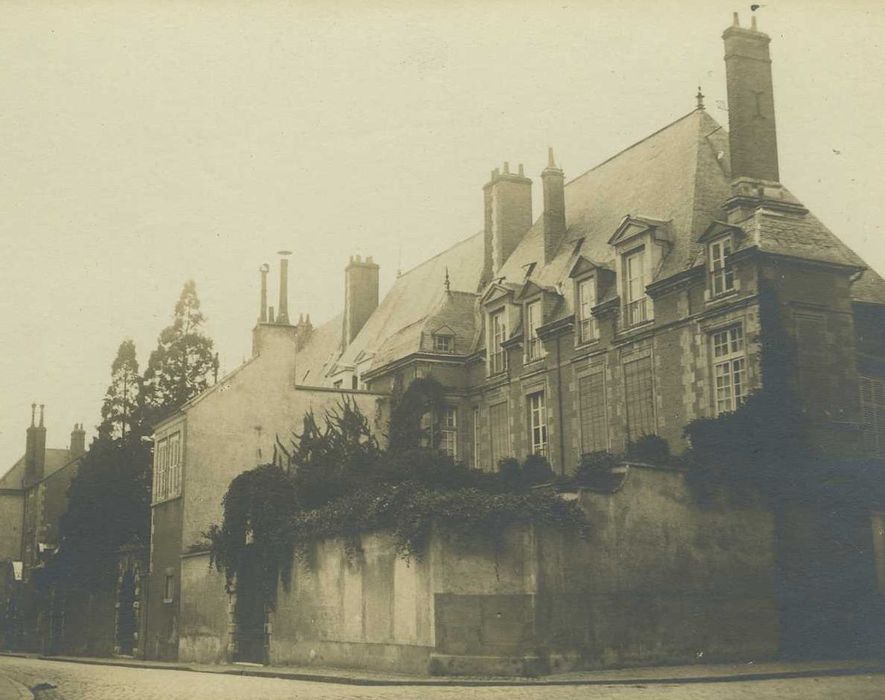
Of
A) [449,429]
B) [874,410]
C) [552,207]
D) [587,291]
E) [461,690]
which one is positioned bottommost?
[461,690]

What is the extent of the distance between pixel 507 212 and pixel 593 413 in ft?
34.5

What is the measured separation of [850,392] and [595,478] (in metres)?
6.22

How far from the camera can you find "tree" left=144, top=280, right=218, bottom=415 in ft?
143

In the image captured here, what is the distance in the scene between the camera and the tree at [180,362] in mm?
43656

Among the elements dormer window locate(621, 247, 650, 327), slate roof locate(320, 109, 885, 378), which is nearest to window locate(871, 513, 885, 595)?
slate roof locate(320, 109, 885, 378)

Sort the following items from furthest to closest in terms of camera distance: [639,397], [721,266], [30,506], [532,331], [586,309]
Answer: [30,506]
[532,331]
[586,309]
[639,397]
[721,266]

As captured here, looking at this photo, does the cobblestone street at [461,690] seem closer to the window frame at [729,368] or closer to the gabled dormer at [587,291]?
the window frame at [729,368]

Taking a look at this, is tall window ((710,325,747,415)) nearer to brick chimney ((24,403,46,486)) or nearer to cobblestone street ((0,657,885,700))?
cobblestone street ((0,657,885,700))

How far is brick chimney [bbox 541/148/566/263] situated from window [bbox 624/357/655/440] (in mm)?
6950

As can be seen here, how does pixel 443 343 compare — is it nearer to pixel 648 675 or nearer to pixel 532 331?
pixel 532 331

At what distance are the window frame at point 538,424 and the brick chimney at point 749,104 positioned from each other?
9.11 metres

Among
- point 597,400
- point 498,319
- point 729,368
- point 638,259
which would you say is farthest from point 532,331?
point 729,368

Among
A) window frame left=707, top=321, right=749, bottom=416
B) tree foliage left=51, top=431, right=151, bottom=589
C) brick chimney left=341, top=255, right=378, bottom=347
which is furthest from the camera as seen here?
brick chimney left=341, top=255, right=378, bottom=347

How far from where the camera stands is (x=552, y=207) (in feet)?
109
